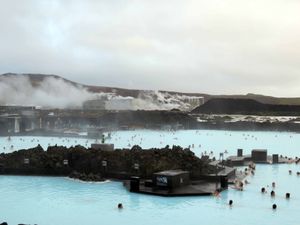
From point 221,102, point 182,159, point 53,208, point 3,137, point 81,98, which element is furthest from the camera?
point 81,98

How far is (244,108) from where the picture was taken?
112 m

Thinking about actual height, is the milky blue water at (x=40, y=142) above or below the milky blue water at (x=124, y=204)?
above

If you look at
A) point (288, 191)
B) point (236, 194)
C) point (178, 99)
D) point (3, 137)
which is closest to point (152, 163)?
point (236, 194)

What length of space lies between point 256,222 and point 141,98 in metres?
123

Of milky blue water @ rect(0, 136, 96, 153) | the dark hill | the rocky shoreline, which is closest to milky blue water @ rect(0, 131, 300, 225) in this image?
the rocky shoreline

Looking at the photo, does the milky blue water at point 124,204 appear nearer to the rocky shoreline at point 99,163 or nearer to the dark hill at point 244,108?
the rocky shoreline at point 99,163

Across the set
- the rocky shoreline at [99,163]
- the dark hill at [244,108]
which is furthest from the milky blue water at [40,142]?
the dark hill at [244,108]

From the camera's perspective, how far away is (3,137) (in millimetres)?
59469

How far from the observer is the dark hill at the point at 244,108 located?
107188 millimetres

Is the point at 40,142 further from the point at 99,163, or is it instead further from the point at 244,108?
the point at 244,108

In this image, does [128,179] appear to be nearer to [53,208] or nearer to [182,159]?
[182,159]

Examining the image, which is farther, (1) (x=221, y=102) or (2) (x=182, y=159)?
(1) (x=221, y=102)

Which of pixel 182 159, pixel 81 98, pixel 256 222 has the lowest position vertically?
pixel 256 222

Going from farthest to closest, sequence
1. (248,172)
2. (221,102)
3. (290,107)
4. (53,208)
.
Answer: (221,102) < (290,107) < (248,172) < (53,208)
